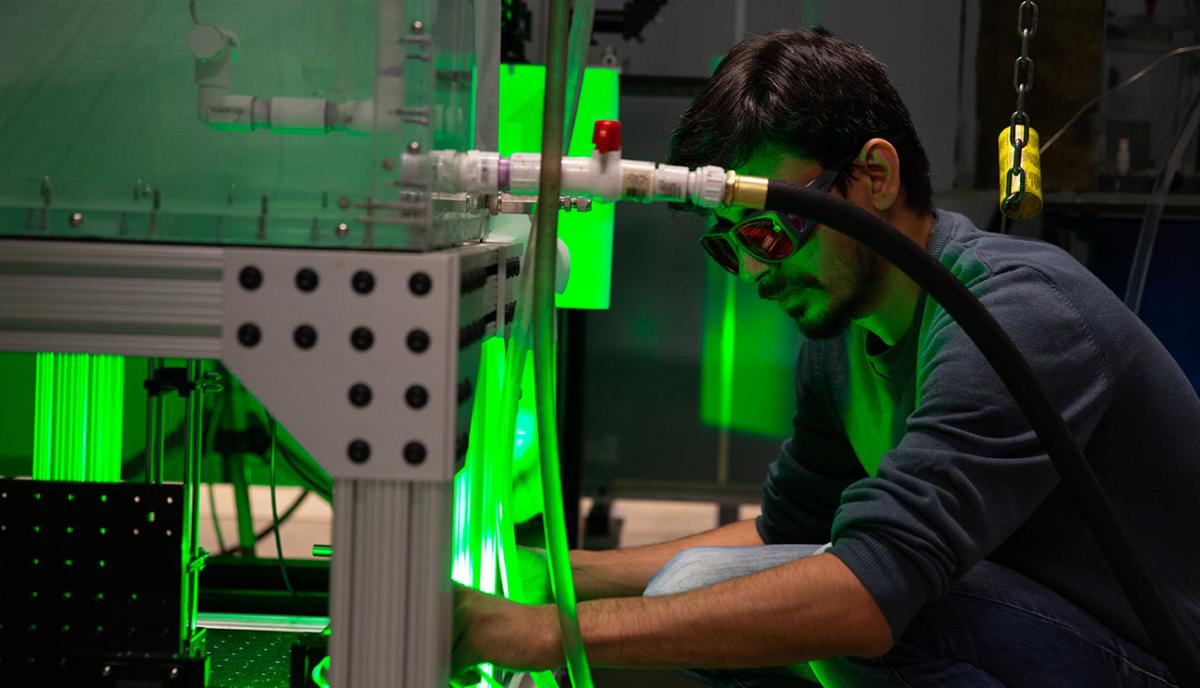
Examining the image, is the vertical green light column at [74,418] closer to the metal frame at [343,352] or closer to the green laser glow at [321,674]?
the green laser glow at [321,674]

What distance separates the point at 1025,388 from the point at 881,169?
39cm

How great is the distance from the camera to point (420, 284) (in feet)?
2.37

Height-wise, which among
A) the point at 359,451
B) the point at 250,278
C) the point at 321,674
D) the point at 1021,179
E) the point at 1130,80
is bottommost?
the point at 321,674

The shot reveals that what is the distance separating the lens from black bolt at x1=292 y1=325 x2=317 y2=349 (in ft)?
2.39

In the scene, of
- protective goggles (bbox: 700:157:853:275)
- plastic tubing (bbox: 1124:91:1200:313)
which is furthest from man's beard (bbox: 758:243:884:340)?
plastic tubing (bbox: 1124:91:1200:313)

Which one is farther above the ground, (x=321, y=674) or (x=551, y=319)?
(x=551, y=319)

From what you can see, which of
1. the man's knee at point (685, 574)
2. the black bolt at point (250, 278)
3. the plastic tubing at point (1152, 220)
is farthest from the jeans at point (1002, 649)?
the plastic tubing at point (1152, 220)

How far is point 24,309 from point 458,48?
0.38 metres

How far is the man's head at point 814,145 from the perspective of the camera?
121 centimetres

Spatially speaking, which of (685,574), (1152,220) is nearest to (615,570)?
(685,574)

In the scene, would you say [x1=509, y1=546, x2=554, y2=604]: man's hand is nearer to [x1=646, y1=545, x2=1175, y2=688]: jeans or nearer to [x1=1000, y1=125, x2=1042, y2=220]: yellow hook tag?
[x1=646, y1=545, x2=1175, y2=688]: jeans

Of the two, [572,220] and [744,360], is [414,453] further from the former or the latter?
[744,360]

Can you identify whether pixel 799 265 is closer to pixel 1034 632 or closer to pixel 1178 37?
pixel 1034 632

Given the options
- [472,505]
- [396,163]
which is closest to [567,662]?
[472,505]
